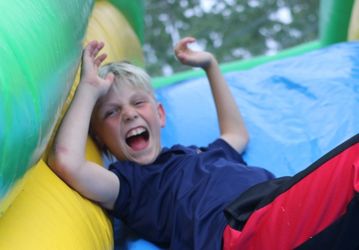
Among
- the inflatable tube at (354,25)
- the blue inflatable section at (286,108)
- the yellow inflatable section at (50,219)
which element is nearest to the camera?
the yellow inflatable section at (50,219)

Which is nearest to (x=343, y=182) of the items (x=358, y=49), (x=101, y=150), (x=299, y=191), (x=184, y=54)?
(x=299, y=191)

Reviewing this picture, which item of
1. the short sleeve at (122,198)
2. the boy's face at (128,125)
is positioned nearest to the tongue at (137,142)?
the boy's face at (128,125)

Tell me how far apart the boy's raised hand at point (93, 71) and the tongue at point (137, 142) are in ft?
0.38

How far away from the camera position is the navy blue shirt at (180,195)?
1158 mm

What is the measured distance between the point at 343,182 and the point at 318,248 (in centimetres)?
10

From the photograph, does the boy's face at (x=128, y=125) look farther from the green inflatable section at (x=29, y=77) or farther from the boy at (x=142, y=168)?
the green inflatable section at (x=29, y=77)

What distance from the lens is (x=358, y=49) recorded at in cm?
198

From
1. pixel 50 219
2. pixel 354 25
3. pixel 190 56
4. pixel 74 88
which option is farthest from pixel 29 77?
pixel 354 25

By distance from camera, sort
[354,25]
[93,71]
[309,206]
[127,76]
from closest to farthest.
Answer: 1. [309,206]
2. [93,71]
3. [127,76]
4. [354,25]

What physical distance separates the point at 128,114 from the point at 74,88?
0.13 metres

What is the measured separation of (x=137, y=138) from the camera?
136 cm

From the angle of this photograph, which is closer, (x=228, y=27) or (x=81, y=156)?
(x=81, y=156)

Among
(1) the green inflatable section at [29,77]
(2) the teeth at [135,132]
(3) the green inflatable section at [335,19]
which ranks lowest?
(3) the green inflatable section at [335,19]

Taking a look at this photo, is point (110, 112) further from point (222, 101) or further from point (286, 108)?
point (286, 108)
